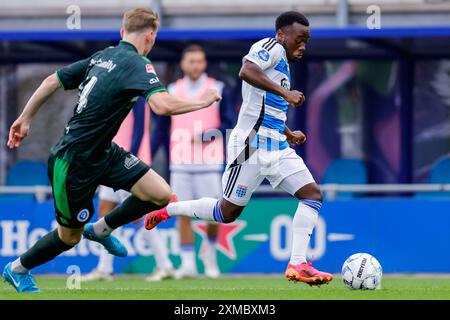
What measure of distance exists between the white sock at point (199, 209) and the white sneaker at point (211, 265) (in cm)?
328

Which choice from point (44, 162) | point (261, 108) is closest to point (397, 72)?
point (44, 162)

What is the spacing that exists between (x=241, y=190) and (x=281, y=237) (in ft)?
14.2

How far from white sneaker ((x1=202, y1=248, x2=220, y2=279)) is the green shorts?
14.4ft

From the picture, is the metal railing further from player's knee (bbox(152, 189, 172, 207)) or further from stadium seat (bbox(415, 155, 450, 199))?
player's knee (bbox(152, 189, 172, 207))

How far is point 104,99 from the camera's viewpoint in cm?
946

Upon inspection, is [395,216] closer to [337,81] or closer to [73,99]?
[337,81]

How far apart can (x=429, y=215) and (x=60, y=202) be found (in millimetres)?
6099

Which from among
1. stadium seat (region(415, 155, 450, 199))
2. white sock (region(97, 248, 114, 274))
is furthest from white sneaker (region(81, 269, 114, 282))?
stadium seat (region(415, 155, 450, 199))

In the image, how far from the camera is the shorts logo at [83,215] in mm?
9633

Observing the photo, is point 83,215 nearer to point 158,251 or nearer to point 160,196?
point 160,196

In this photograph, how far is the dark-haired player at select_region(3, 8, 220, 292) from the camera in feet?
31.0

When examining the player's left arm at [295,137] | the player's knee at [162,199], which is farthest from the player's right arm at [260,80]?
the player's knee at [162,199]

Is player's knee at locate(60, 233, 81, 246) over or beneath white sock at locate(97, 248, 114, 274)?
over

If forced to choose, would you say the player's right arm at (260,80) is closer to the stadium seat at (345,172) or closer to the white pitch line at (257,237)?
the white pitch line at (257,237)
